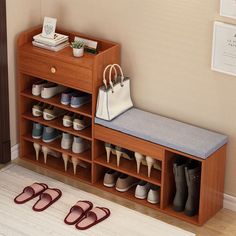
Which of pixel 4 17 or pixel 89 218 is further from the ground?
pixel 4 17

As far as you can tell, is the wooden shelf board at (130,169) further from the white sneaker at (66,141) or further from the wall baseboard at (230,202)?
the wall baseboard at (230,202)

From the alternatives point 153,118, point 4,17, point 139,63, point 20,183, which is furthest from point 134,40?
point 20,183

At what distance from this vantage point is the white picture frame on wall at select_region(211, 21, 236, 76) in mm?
4316

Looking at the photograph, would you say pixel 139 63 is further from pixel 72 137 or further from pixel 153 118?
pixel 72 137

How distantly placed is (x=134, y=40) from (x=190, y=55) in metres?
0.40

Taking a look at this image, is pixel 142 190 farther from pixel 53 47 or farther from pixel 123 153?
pixel 53 47

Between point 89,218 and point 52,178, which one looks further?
point 52,178

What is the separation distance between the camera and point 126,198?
4816mm

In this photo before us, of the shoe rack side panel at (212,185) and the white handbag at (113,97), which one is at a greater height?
the white handbag at (113,97)

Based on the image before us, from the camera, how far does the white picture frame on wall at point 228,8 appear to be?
4.25 metres

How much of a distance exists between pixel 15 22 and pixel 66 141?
83 cm

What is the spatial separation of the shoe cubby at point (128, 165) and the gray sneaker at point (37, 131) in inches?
19.1

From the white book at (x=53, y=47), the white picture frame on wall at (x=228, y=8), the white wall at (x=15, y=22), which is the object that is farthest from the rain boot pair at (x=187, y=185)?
the white wall at (x=15, y=22)

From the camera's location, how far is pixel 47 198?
15.6 ft
